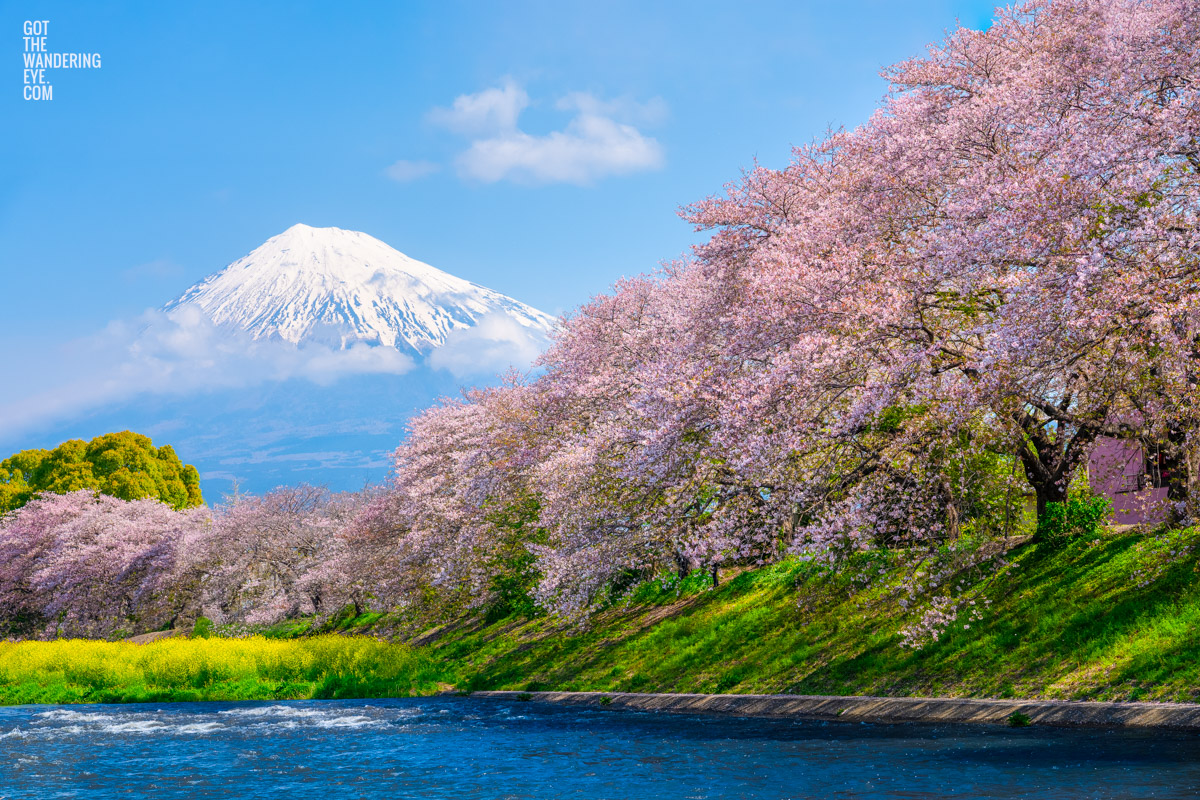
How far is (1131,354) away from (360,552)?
39481mm

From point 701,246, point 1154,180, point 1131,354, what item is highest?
→ point 701,246

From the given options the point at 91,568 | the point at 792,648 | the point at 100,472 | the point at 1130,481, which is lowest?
the point at 792,648

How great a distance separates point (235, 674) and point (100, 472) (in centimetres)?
5026

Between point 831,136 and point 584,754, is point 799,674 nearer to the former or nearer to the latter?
point 584,754

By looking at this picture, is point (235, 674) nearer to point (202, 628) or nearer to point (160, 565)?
point (202, 628)

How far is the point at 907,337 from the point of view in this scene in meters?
18.2

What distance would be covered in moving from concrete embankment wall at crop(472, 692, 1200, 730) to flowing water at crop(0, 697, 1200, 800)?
0.65 metres

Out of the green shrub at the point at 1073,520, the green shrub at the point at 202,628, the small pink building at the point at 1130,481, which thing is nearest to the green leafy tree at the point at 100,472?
the green shrub at the point at 202,628

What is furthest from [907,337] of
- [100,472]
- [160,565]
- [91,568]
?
[100,472]

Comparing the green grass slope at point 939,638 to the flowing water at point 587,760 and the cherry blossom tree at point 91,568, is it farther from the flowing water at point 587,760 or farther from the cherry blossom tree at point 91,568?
the cherry blossom tree at point 91,568

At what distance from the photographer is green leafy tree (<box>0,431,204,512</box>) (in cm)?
7506

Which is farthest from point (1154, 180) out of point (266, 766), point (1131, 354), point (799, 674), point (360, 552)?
point (360, 552)

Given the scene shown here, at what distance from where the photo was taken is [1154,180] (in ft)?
51.5

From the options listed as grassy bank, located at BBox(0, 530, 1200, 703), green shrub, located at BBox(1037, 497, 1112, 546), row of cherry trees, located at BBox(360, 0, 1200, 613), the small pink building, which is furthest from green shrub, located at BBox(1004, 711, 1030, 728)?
green shrub, located at BBox(1037, 497, 1112, 546)
